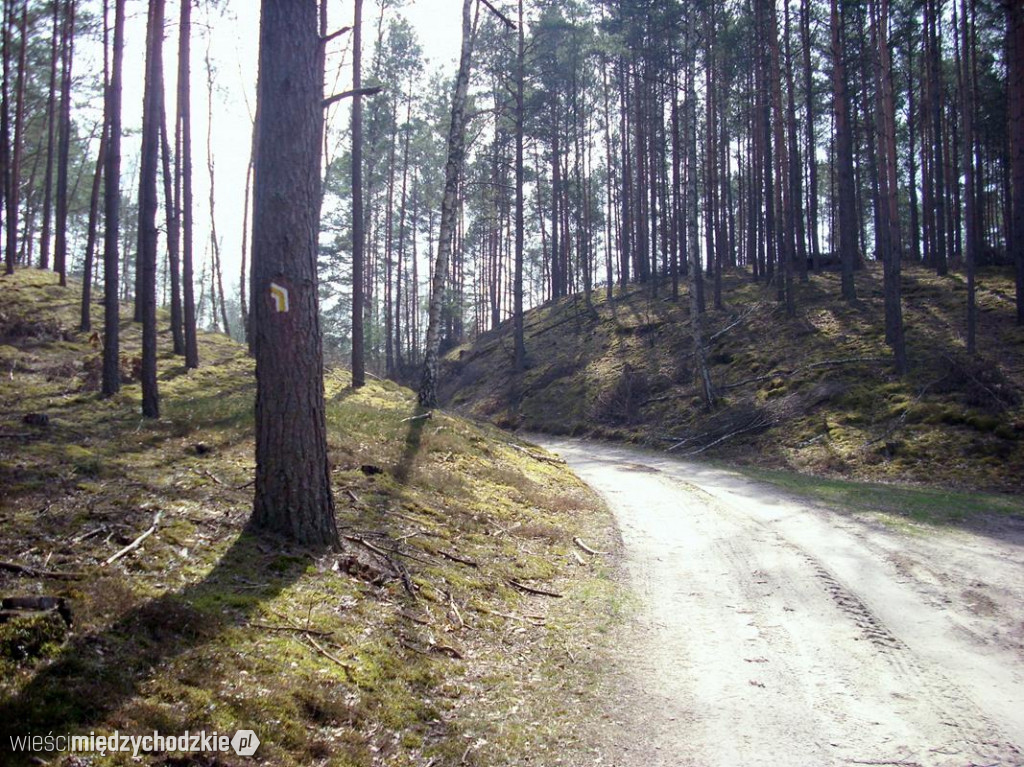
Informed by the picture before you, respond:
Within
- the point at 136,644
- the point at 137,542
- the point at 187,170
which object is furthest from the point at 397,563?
the point at 187,170

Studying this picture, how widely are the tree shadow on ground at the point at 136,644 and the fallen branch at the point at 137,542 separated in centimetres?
59

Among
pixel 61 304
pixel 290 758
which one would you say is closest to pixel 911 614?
pixel 290 758

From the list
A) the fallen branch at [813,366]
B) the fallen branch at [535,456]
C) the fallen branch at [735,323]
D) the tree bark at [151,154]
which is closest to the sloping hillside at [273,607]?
the tree bark at [151,154]

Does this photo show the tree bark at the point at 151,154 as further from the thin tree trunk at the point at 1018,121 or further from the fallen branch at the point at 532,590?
the thin tree trunk at the point at 1018,121

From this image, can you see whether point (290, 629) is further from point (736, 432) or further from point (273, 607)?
point (736, 432)

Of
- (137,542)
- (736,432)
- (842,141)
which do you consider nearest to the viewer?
(137,542)

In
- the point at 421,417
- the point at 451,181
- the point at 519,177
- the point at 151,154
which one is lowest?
the point at 421,417

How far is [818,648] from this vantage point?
5.61m

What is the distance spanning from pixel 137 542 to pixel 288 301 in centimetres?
235

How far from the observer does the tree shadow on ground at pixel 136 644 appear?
311 centimetres

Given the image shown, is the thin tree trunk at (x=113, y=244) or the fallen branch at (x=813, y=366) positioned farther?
the fallen branch at (x=813, y=366)

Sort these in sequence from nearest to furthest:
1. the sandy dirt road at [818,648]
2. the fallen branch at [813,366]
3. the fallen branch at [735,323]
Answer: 1. the sandy dirt road at [818,648]
2. the fallen branch at [813,366]
3. the fallen branch at [735,323]

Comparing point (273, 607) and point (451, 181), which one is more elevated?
point (451, 181)

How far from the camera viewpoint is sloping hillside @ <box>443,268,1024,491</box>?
648 inches
